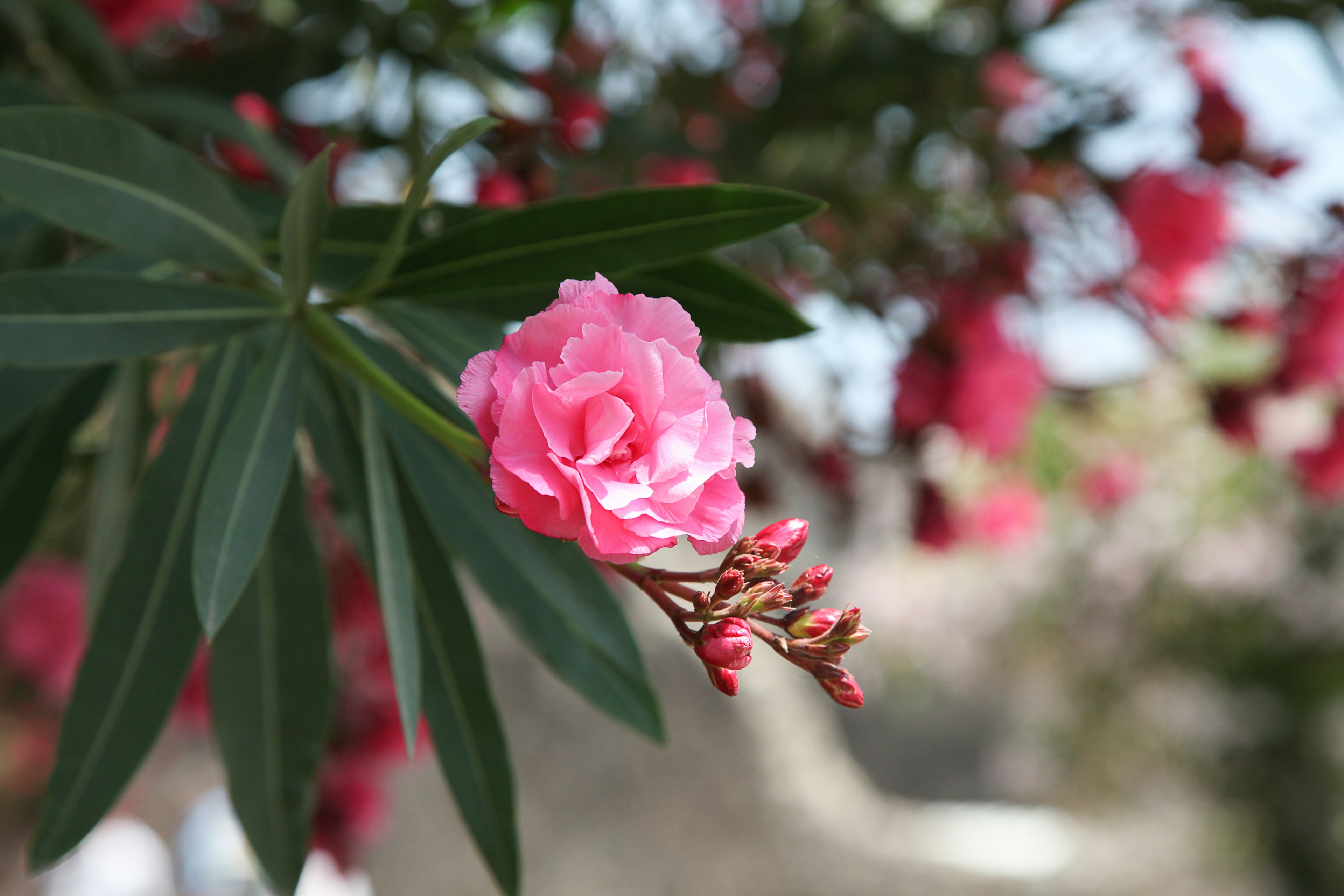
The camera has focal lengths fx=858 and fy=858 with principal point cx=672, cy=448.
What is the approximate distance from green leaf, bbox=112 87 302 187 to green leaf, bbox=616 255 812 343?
0.90 ft

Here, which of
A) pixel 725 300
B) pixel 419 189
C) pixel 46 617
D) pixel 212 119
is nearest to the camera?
pixel 419 189

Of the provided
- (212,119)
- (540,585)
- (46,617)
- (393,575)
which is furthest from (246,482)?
(46,617)

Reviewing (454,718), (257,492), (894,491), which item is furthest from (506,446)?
(894,491)

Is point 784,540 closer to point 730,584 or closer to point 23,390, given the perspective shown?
point 730,584

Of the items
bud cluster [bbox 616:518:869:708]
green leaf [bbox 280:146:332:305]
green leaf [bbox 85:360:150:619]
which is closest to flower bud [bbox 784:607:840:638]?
bud cluster [bbox 616:518:869:708]

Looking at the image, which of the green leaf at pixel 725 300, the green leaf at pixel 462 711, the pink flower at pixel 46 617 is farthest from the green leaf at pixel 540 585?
the pink flower at pixel 46 617

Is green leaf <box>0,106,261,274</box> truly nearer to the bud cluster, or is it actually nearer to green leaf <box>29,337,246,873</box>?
green leaf <box>29,337,246,873</box>

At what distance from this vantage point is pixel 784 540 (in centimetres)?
29

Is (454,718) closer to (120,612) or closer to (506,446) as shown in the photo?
(120,612)

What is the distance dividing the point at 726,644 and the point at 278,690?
38cm

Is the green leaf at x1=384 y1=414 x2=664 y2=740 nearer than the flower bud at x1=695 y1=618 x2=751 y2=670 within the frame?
No

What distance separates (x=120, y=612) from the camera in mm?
471

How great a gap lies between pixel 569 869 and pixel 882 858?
1.04m

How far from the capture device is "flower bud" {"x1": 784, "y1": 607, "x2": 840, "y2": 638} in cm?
28
